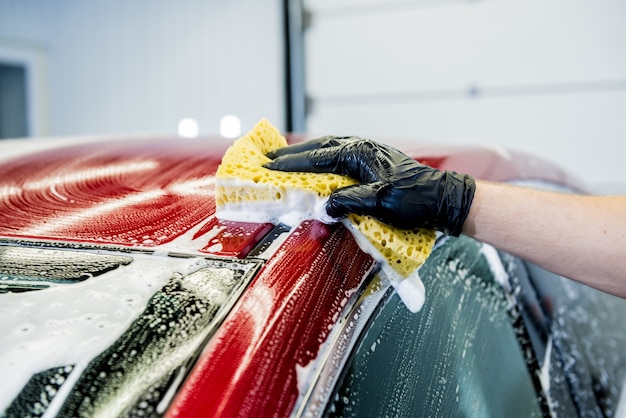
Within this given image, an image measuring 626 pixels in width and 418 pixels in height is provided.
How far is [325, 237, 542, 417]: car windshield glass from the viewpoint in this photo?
2.31 ft

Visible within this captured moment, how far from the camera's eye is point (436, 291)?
956 mm

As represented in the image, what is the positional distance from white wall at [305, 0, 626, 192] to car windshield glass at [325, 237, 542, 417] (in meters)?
3.98

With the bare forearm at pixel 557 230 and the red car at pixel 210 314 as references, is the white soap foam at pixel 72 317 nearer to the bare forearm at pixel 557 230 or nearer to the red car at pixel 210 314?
the red car at pixel 210 314

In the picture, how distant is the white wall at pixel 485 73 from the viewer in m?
4.88

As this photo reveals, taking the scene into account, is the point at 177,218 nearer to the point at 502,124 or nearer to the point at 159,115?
the point at 502,124

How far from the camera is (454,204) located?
3.12 feet

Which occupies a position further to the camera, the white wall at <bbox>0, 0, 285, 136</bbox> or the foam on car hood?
the white wall at <bbox>0, 0, 285, 136</bbox>

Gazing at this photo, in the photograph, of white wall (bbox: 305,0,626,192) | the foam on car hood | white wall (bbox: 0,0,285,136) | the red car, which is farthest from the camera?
white wall (bbox: 0,0,285,136)

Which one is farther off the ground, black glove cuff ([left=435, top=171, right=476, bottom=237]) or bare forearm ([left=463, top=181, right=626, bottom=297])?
black glove cuff ([left=435, top=171, right=476, bottom=237])

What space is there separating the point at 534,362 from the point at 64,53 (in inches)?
295

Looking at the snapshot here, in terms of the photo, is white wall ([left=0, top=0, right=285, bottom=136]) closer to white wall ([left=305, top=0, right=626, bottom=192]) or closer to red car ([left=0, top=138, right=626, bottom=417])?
white wall ([left=305, top=0, right=626, bottom=192])

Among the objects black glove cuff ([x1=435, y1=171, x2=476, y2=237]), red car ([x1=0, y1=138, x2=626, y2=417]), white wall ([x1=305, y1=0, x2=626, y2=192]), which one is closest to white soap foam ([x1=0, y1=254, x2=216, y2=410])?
red car ([x1=0, y1=138, x2=626, y2=417])

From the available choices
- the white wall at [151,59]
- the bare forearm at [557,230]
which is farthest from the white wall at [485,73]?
the bare forearm at [557,230]

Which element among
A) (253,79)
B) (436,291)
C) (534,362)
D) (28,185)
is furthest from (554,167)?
(253,79)
